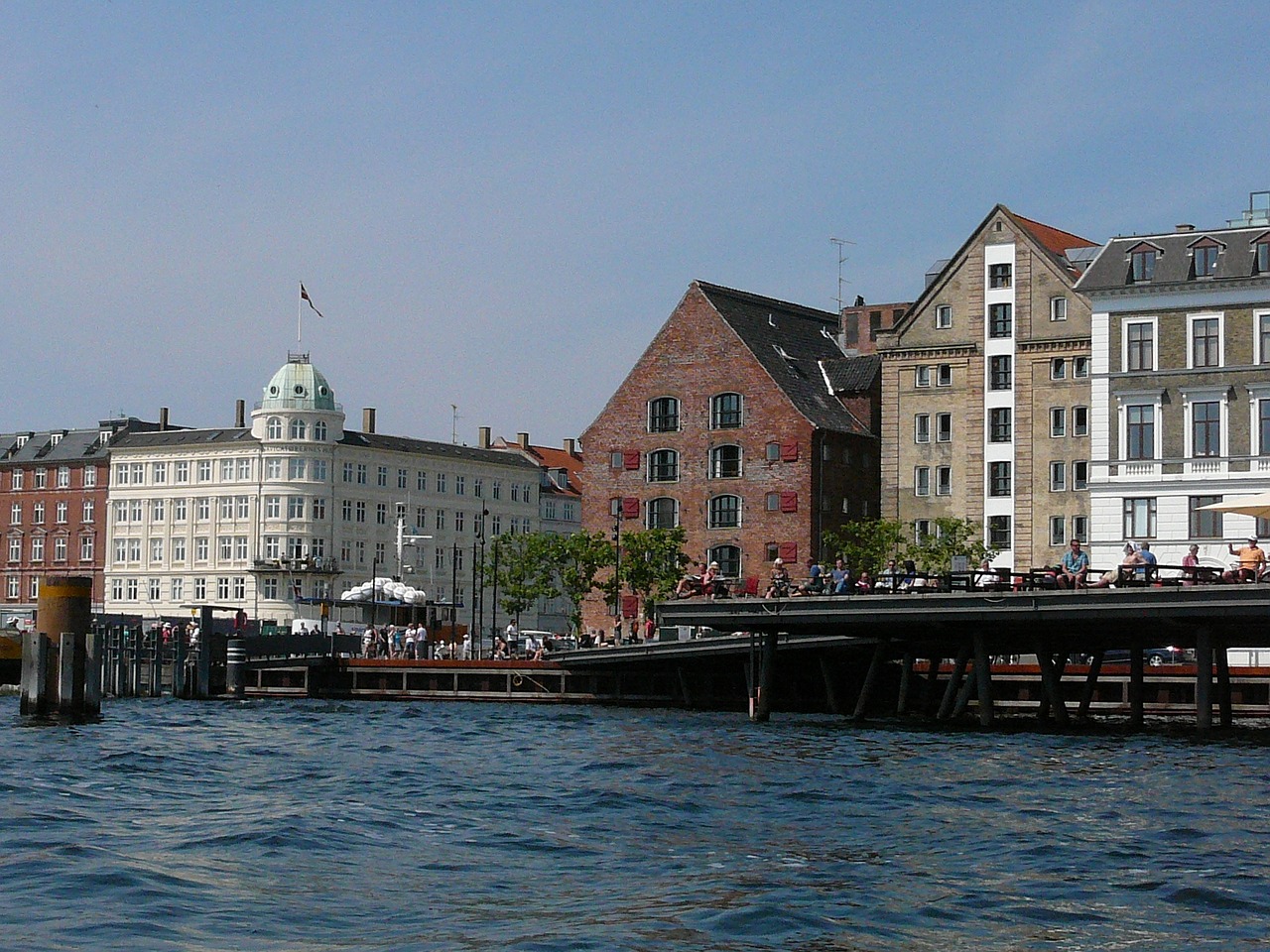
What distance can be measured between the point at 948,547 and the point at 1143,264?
Result: 13662 mm

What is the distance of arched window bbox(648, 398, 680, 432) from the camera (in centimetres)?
9500

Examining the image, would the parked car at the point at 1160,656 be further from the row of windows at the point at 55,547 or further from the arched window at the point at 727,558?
the row of windows at the point at 55,547

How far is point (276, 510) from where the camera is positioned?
133375mm

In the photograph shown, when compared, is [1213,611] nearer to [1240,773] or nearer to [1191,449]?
[1240,773]

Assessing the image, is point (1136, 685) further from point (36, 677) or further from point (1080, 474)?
point (1080, 474)

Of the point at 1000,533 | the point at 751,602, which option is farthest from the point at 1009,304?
the point at 751,602

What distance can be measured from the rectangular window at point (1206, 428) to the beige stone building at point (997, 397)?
1169 centimetres

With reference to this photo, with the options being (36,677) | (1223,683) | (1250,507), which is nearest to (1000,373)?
(1223,683)

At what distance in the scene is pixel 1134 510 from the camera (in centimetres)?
7194

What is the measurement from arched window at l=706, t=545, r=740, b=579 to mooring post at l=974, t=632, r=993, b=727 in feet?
130

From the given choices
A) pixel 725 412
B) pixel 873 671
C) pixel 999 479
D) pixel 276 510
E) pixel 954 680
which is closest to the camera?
pixel 954 680

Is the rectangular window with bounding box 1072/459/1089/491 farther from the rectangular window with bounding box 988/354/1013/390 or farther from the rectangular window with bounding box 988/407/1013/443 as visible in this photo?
the rectangular window with bounding box 988/354/1013/390

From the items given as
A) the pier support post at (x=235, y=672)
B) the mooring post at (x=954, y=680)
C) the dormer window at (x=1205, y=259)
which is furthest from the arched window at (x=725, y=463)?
the mooring post at (x=954, y=680)

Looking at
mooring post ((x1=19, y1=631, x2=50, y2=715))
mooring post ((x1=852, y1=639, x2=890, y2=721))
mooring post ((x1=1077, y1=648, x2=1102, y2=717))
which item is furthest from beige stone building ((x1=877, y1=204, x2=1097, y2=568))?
mooring post ((x1=19, y1=631, x2=50, y2=715))
